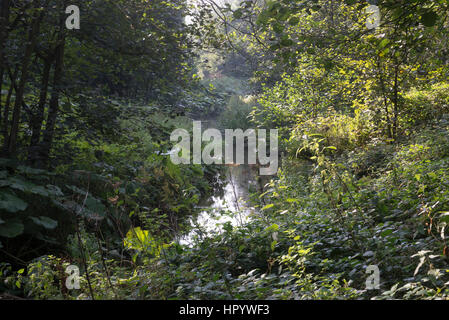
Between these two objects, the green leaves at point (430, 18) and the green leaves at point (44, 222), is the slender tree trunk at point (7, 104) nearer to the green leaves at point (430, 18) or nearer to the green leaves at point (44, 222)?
the green leaves at point (44, 222)

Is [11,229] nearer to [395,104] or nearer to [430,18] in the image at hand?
[430,18]

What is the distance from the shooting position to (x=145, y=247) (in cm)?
373

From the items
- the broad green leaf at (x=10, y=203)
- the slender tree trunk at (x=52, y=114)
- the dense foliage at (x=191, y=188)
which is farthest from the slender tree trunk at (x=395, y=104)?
the broad green leaf at (x=10, y=203)

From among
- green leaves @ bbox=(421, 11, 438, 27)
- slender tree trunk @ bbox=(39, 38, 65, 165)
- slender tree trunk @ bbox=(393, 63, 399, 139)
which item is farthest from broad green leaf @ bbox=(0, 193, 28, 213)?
slender tree trunk @ bbox=(393, 63, 399, 139)

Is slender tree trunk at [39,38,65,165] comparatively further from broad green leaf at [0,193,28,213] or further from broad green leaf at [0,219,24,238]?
broad green leaf at [0,219,24,238]

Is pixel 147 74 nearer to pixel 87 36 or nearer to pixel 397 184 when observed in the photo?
pixel 87 36

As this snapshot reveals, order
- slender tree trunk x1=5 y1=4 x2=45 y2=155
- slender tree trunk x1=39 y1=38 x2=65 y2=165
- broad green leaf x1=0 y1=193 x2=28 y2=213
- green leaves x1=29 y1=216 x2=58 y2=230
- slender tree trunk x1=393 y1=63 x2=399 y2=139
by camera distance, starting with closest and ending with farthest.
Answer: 1. broad green leaf x1=0 y1=193 x2=28 y2=213
2. green leaves x1=29 y1=216 x2=58 y2=230
3. slender tree trunk x1=5 y1=4 x2=45 y2=155
4. slender tree trunk x1=39 y1=38 x2=65 y2=165
5. slender tree trunk x1=393 y1=63 x2=399 y2=139

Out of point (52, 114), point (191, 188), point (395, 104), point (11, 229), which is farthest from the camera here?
point (395, 104)

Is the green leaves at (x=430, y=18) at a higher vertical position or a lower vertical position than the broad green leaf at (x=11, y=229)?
higher

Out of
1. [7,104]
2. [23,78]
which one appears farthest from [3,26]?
[7,104]

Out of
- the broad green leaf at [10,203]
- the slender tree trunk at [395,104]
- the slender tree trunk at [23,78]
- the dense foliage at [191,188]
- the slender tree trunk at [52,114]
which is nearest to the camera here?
the dense foliage at [191,188]

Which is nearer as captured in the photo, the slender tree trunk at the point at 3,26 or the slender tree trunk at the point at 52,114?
the slender tree trunk at the point at 3,26
